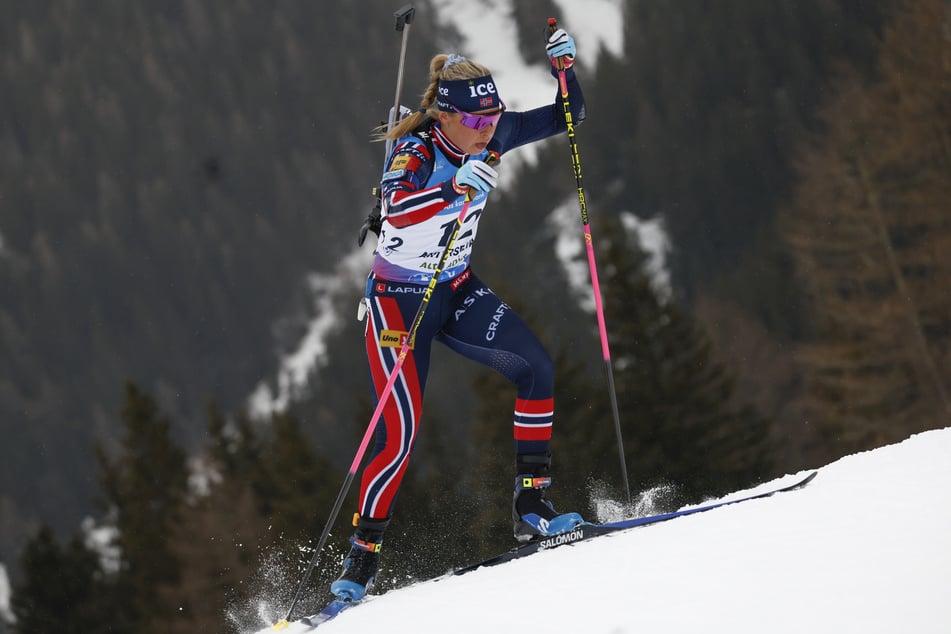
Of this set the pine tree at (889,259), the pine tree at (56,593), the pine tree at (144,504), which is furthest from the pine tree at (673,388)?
the pine tree at (56,593)

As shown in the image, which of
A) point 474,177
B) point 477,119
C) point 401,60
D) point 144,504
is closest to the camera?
point 474,177

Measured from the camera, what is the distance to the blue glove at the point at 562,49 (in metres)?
5.42

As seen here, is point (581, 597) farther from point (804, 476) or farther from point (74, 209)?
point (74, 209)

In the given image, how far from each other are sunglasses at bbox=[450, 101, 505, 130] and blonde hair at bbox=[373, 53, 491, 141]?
0.16 metres

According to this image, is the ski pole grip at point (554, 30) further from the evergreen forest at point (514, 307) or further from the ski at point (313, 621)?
the ski at point (313, 621)

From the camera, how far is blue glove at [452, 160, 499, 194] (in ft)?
15.8

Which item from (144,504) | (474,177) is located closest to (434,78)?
(474,177)

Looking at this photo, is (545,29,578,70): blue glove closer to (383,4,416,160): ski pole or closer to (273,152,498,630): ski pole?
(273,152,498,630): ski pole

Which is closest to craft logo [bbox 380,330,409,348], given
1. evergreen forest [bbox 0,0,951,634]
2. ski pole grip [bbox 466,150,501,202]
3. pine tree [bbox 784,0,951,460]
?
ski pole grip [bbox 466,150,501,202]

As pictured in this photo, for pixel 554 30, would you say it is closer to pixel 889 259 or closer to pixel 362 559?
pixel 362 559

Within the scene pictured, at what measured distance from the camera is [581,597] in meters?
3.46

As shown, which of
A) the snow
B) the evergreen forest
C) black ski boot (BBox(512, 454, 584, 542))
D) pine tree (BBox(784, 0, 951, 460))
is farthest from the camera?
pine tree (BBox(784, 0, 951, 460))

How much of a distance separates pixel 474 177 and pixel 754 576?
7.78 feet

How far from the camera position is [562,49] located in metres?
5.43
